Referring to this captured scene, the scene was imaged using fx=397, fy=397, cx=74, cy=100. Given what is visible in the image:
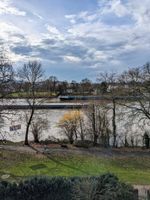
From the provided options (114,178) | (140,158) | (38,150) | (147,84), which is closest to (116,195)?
(114,178)

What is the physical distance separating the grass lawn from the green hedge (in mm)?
8578

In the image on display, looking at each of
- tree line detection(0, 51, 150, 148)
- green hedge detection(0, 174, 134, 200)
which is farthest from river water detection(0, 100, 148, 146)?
green hedge detection(0, 174, 134, 200)

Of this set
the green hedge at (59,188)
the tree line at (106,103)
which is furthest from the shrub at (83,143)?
the green hedge at (59,188)

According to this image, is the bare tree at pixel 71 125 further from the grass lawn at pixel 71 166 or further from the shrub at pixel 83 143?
the grass lawn at pixel 71 166

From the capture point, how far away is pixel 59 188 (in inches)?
412

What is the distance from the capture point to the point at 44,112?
114 feet

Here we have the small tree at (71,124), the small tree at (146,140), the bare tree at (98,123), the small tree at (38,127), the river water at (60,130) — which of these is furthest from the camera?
the bare tree at (98,123)

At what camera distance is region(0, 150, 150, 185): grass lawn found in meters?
20.3

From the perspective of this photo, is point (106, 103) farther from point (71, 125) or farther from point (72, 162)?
point (72, 162)

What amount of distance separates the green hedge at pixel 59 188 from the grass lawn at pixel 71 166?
338 inches

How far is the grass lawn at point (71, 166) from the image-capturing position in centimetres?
2033

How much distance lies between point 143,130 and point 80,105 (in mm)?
5865

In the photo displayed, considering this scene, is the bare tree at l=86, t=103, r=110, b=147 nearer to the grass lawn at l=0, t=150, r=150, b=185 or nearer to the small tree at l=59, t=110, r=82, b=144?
the small tree at l=59, t=110, r=82, b=144

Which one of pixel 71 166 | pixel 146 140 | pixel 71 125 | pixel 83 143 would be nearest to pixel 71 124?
pixel 71 125
